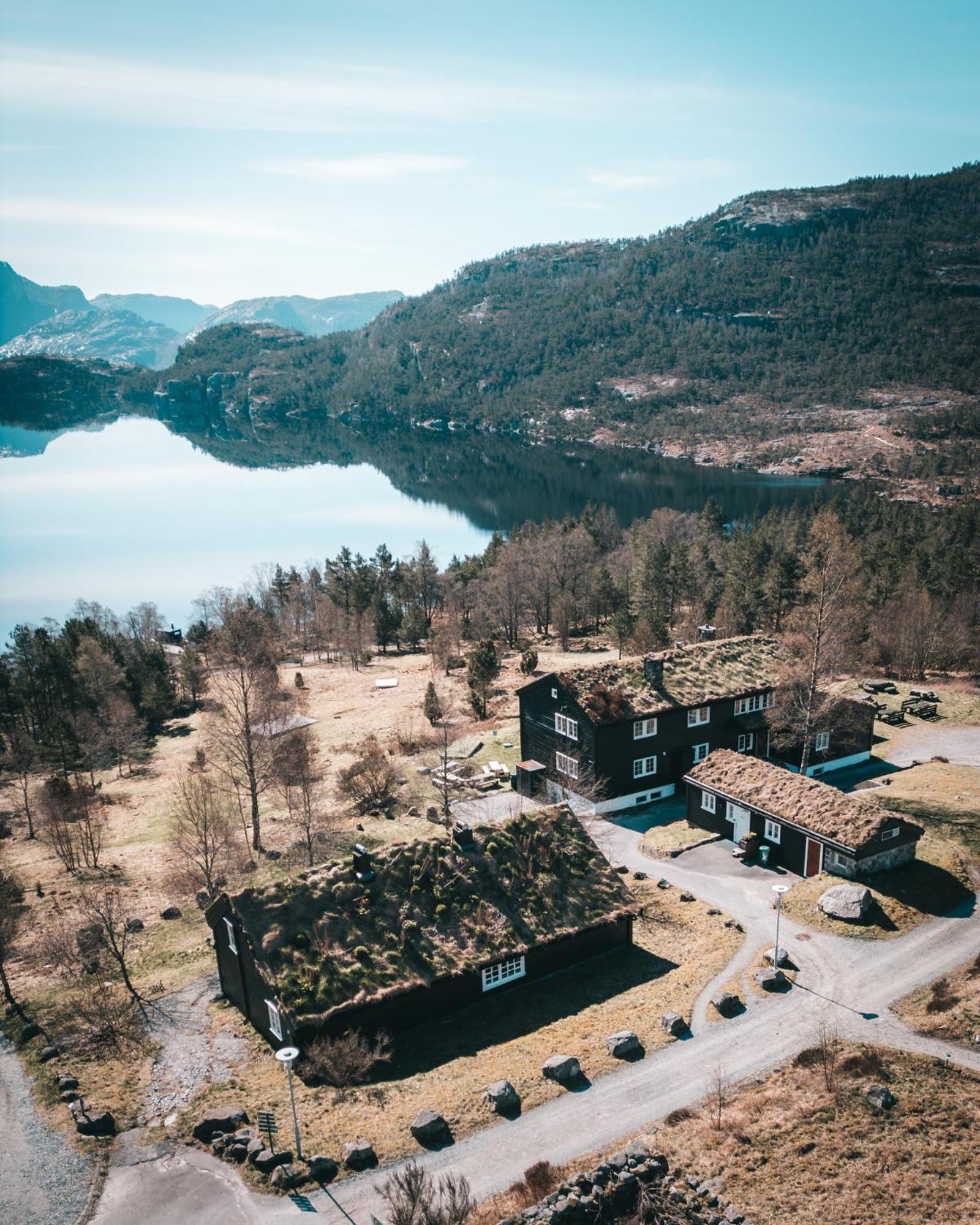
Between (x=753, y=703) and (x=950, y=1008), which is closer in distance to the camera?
(x=950, y=1008)

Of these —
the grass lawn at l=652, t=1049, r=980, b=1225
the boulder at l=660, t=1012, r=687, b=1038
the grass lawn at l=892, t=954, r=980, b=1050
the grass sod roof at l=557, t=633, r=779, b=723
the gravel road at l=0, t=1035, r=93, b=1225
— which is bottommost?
the gravel road at l=0, t=1035, r=93, b=1225

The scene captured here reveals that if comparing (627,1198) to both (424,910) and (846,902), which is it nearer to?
(424,910)

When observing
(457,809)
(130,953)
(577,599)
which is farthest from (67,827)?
(577,599)

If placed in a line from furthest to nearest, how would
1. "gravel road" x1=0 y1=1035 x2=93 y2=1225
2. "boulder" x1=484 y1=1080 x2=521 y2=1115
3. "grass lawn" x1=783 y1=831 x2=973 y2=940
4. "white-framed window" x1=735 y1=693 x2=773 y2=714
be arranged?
1. "white-framed window" x1=735 y1=693 x2=773 y2=714
2. "grass lawn" x1=783 y1=831 x2=973 y2=940
3. "boulder" x1=484 y1=1080 x2=521 y2=1115
4. "gravel road" x1=0 y1=1035 x2=93 y2=1225

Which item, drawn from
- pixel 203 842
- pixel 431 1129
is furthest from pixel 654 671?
pixel 431 1129

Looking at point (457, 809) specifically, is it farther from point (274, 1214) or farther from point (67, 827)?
point (274, 1214)

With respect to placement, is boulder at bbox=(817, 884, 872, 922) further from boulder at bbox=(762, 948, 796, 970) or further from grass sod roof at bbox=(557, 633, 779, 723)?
grass sod roof at bbox=(557, 633, 779, 723)

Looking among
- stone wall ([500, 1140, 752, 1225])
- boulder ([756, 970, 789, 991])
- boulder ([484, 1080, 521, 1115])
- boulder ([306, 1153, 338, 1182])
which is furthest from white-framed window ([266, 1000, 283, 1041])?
boulder ([756, 970, 789, 991])
